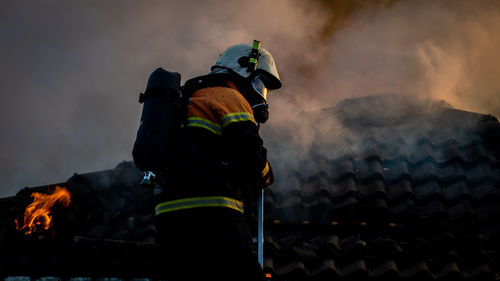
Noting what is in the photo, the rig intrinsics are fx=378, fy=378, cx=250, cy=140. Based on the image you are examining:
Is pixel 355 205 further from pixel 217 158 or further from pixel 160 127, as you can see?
pixel 160 127

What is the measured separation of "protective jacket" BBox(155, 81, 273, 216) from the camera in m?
2.18

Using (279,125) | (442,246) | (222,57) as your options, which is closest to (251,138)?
(222,57)

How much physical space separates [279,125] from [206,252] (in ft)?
15.4

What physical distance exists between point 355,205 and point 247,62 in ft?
8.04

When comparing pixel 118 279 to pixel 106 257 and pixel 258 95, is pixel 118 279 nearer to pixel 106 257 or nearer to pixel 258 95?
pixel 106 257

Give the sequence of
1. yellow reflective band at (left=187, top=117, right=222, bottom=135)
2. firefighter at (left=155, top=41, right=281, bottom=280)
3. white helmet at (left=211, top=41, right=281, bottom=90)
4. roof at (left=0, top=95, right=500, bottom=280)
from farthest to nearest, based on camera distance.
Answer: roof at (left=0, top=95, right=500, bottom=280)
white helmet at (left=211, top=41, right=281, bottom=90)
yellow reflective band at (left=187, top=117, right=222, bottom=135)
firefighter at (left=155, top=41, right=281, bottom=280)

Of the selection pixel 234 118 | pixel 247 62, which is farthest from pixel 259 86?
pixel 234 118

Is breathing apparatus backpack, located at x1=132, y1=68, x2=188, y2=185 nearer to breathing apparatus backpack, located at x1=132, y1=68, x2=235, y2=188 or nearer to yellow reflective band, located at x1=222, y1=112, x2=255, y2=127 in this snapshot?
breathing apparatus backpack, located at x1=132, y1=68, x2=235, y2=188

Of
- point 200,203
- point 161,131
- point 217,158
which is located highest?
point 161,131

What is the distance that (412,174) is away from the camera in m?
5.13

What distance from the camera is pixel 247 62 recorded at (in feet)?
10.2

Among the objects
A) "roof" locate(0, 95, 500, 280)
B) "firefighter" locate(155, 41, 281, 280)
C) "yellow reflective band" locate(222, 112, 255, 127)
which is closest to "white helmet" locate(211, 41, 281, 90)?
"firefighter" locate(155, 41, 281, 280)

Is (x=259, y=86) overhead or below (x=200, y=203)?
overhead

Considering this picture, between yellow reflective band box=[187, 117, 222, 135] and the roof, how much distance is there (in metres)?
1.97
